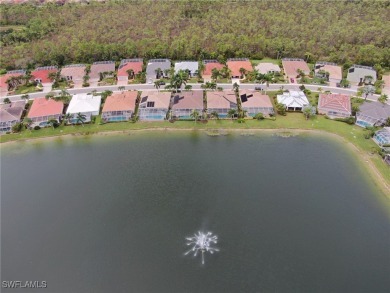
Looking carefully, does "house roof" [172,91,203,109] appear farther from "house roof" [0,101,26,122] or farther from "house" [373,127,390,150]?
"house" [373,127,390,150]

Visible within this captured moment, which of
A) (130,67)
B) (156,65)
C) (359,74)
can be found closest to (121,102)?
(130,67)

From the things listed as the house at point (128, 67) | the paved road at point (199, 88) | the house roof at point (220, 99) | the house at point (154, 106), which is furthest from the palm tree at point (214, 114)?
the house at point (128, 67)

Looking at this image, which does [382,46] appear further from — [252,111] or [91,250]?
[91,250]

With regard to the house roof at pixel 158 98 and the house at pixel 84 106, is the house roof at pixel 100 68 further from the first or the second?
the house roof at pixel 158 98

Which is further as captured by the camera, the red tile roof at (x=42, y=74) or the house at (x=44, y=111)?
the red tile roof at (x=42, y=74)

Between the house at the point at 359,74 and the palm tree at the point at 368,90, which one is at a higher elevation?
the house at the point at 359,74

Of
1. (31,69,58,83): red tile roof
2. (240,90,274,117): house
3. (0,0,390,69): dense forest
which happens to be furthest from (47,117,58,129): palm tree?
(240,90,274,117): house
